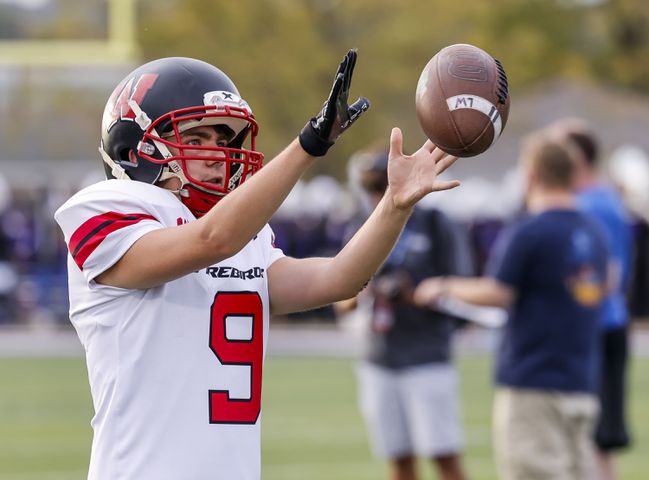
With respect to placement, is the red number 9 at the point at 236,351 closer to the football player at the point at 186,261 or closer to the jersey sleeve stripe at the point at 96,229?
the football player at the point at 186,261

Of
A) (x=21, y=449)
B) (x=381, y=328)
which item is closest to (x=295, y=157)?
(x=381, y=328)

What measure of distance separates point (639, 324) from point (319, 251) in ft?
18.5

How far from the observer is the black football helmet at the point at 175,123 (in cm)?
336

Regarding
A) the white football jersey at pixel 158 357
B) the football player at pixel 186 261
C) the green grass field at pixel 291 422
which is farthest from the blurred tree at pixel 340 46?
the white football jersey at pixel 158 357

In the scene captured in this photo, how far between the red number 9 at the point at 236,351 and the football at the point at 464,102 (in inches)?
25.5

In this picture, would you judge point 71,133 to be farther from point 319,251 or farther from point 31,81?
point 319,251

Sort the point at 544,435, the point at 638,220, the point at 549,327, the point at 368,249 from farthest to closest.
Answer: the point at 638,220 → the point at 549,327 → the point at 544,435 → the point at 368,249

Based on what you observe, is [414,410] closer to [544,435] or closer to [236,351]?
[544,435]

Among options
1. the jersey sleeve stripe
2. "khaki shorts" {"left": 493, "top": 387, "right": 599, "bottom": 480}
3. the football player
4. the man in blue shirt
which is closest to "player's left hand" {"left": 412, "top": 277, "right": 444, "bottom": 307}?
"khaki shorts" {"left": 493, "top": 387, "right": 599, "bottom": 480}

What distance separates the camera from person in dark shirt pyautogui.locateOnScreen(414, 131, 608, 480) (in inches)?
242

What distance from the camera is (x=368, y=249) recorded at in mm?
3428

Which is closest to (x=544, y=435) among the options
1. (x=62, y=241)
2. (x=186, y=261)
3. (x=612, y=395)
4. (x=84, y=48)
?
(x=612, y=395)

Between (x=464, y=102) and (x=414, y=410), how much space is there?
4.16 metres

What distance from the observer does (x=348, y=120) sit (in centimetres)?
307
